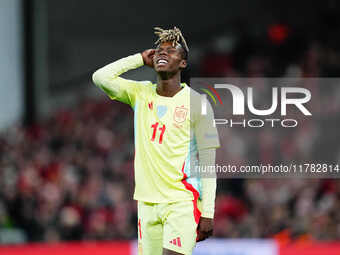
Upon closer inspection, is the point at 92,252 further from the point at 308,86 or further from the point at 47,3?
the point at 47,3

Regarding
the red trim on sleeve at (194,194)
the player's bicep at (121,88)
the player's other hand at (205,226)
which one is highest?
the player's bicep at (121,88)

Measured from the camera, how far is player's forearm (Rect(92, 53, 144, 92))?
18.1 feet

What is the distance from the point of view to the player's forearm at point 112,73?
217 inches

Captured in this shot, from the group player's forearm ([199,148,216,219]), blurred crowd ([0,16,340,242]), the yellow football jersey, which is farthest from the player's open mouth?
blurred crowd ([0,16,340,242])

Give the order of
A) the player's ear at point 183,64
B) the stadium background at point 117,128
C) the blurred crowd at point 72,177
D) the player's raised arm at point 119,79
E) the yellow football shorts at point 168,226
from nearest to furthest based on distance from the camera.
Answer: the yellow football shorts at point 168,226 < the player's ear at point 183,64 < the player's raised arm at point 119,79 < the stadium background at point 117,128 < the blurred crowd at point 72,177

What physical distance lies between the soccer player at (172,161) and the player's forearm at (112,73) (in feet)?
0.09

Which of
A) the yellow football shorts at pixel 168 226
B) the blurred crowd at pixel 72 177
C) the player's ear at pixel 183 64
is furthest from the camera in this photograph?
the blurred crowd at pixel 72 177

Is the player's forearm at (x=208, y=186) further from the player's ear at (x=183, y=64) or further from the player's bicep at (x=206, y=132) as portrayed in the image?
the player's ear at (x=183, y=64)

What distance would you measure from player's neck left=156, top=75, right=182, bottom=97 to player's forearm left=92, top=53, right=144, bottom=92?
24 centimetres

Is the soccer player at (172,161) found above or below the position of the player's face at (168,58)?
below

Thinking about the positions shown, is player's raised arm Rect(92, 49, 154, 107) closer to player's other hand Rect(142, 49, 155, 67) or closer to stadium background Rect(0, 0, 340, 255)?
player's other hand Rect(142, 49, 155, 67)

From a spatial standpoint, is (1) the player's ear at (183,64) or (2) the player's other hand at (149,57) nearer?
(1) the player's ear at (183,64)

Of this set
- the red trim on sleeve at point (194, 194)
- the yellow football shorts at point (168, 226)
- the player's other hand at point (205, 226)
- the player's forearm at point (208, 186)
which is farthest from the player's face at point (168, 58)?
the player's other hand at point (205, 226)

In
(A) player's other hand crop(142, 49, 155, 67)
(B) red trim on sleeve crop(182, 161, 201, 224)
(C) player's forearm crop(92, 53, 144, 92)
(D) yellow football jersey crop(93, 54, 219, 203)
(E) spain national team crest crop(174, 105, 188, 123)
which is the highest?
(A) player's other hand crop(142, 49, 155, 67)
